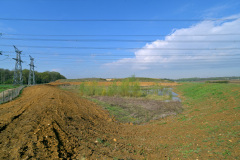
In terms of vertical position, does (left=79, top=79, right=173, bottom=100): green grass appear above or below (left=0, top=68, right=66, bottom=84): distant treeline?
below

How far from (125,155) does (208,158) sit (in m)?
2.70

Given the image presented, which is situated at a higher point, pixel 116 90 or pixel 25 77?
pixel 25 77

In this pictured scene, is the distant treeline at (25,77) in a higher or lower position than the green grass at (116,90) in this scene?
higher

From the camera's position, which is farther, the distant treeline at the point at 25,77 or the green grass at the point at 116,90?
the distant treeline at the point at 25,77

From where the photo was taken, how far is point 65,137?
5477mm

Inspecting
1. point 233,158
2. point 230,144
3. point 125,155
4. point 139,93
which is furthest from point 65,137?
point 139,93

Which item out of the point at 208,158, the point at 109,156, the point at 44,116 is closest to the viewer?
the point at 208,158

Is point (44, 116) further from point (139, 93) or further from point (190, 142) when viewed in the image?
point (139, 93)

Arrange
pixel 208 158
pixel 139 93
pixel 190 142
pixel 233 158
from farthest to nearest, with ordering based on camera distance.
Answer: pixel 139 93 → pixel 190 142 → pixel 208 158 → pixel 233 158

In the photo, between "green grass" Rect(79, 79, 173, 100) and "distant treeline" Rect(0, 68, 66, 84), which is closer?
"green grass" Rect(79, 79, 173, 100)

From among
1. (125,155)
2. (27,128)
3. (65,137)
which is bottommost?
(125,155)

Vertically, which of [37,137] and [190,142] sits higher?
[37,137]

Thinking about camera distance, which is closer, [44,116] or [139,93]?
[44,116]

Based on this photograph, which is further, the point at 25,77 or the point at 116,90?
the point at 25,77
